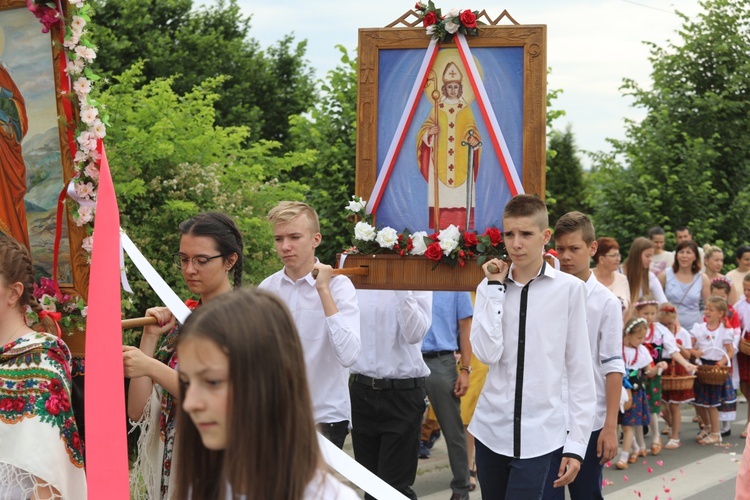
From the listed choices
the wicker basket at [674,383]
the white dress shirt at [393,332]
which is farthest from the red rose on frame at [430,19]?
the wicker basket at [674,383]

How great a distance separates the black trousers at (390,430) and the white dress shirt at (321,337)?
1.21 m

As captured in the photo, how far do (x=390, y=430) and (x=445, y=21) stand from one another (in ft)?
9.17

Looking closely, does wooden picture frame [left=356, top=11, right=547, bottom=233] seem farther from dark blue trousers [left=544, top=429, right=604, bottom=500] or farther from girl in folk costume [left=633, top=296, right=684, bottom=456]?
girl in folk costume [left=633, top=296, right=684, bottom=456]

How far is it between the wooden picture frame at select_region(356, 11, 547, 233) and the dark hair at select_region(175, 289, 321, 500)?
348cm

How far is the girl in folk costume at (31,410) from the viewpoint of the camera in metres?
4.04

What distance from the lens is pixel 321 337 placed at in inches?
223

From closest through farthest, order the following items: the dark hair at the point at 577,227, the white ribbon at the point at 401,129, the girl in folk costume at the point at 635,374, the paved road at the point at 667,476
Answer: the white ribbon at the point at 401,129 → the dark hair at the point at 577,227 → the paved road at the point at 667,476 → the girl in folk costume at the point at 635,374

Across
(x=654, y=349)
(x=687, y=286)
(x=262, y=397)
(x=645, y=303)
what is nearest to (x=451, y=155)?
(x=262, y=397)

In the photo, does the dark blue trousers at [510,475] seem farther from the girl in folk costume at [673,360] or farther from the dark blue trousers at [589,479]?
the girl in folk costume at [673,360]

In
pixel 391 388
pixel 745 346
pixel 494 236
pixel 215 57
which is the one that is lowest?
pixel 745 346

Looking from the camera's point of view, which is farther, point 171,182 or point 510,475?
point 171,182

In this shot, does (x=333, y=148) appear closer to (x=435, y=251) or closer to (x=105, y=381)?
(x=435, y=251)

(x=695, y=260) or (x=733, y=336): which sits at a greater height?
(x=695, y=260)

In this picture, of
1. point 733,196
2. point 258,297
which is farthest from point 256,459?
point 733,196
